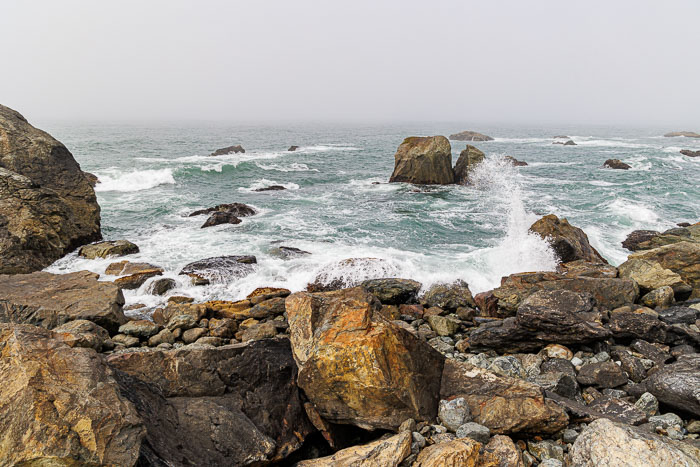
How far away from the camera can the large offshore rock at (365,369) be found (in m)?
4.47

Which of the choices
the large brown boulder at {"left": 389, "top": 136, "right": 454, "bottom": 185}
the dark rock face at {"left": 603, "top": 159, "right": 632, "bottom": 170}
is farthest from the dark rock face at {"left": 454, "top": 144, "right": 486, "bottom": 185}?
the dark rock face at {"left": 603, "top": 159, "right": 632, "bottom": 170}

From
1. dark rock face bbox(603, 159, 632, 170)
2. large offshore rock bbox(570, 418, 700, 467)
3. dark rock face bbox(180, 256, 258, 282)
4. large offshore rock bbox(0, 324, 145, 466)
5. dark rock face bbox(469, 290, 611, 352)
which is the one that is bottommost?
dark rock face bbox(180, 256, 258, 282)

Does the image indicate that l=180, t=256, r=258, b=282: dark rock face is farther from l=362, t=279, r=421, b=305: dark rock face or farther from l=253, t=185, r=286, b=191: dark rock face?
l=253, t=185, r=286, b=191: dark rock face

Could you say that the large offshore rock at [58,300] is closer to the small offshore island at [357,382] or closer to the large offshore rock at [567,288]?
the small offshore island at [357,382]

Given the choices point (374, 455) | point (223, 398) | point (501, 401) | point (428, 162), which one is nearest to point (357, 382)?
point (374, 455)

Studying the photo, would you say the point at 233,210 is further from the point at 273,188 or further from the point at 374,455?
the point at 374,455

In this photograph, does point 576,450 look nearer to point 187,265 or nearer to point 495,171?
point 187,265

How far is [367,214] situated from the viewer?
74.0ft

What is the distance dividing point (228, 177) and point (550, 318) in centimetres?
3202

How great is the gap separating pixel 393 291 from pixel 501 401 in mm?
6540

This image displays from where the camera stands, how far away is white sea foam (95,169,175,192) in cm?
2958

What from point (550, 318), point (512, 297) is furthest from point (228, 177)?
point (550, 318)

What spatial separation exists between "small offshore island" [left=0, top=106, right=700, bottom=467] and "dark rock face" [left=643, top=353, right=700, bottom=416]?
0.06 feet

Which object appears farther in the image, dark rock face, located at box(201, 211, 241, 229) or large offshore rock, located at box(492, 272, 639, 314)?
dark rock face, located at box(201, 211, 241, 229)
